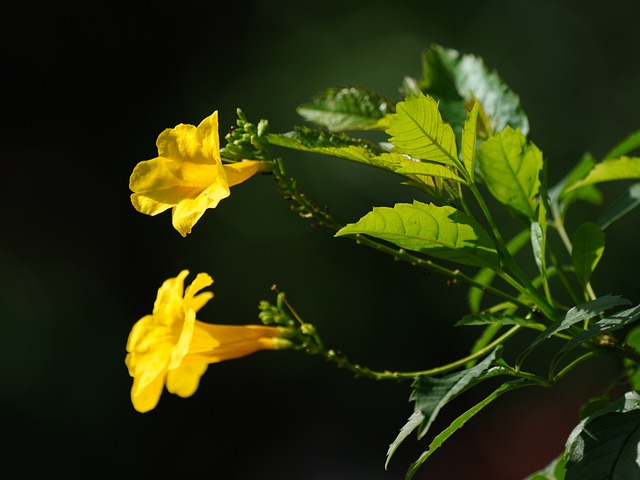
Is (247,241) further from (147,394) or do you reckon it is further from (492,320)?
(492,320)

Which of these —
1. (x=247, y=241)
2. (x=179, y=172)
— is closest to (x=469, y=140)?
(x=179, y=172)

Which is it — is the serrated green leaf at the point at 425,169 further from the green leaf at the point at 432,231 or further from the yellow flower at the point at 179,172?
the yellow flower at the point at 179,172

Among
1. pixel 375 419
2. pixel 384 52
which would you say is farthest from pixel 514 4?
pixel 375 419

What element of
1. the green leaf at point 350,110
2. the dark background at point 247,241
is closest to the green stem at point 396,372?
the green leaf at point 350,110

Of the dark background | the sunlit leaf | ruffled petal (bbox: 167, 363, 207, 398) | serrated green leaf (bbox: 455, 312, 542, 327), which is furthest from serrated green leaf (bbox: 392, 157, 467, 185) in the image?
the dark background

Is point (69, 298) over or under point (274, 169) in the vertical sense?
over

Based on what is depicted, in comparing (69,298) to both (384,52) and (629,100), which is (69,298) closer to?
(384,52)
